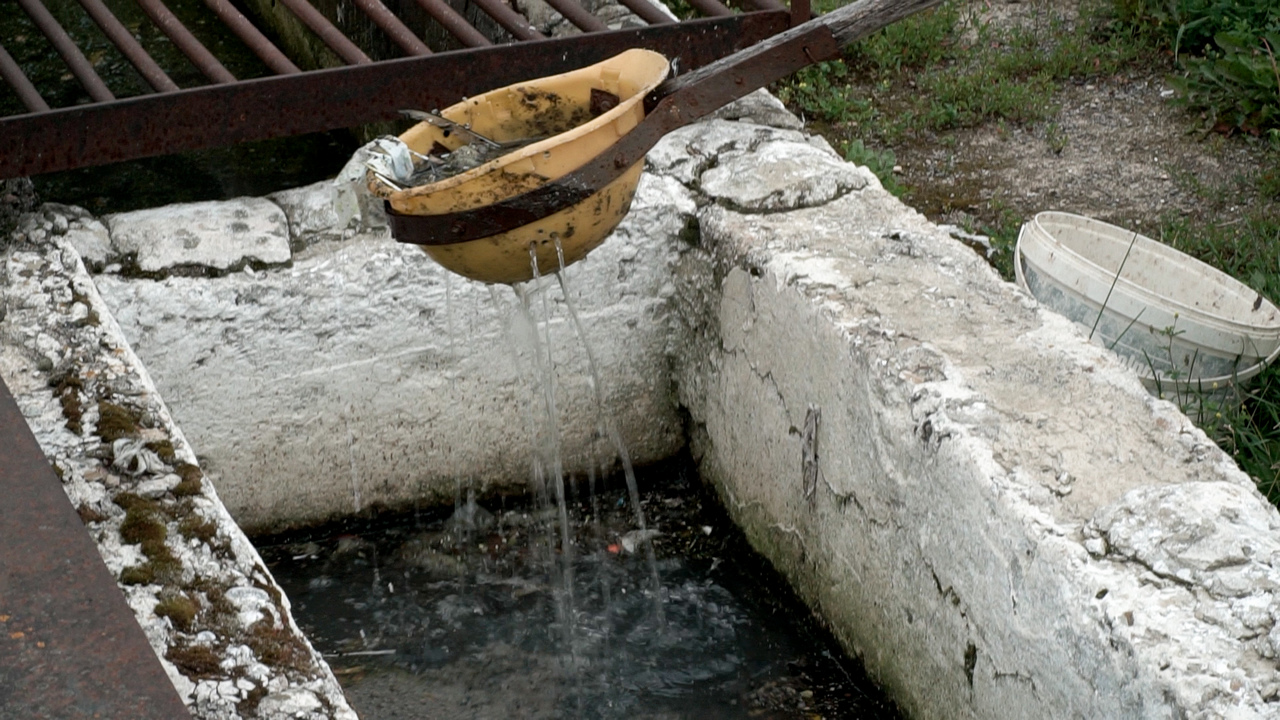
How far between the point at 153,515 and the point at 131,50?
1366 mm

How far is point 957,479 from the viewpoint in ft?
6.83

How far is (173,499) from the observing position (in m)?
1.86

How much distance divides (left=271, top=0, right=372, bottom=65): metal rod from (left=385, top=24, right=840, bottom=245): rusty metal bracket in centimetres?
76

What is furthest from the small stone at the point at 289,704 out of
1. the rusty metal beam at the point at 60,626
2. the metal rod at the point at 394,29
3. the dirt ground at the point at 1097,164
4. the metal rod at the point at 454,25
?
the dirt ground at the point at 1097,164

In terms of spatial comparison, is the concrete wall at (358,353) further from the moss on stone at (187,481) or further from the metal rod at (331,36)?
the moss on stone at (187,481)

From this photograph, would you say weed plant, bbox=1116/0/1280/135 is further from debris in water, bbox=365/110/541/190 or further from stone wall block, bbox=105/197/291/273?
stone wall block, bbox=105/197/291/273

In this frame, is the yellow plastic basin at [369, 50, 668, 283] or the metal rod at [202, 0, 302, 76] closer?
the yellow plastic basin at [369, 50, 668, 283]

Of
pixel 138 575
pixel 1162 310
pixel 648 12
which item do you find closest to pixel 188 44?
pixel 648 12

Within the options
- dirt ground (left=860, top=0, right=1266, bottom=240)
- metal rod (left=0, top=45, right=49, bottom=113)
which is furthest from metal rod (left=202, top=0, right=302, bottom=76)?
dirt ground (left=860, top=0, right=1266, bottom=240)

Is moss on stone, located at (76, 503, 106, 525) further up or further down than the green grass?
further up

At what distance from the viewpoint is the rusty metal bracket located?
214 cm

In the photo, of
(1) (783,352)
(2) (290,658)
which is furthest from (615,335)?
(2) (290,658)

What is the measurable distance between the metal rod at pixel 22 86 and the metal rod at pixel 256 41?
41cm

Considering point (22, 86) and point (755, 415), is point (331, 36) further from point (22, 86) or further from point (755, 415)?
point (755, 415)
